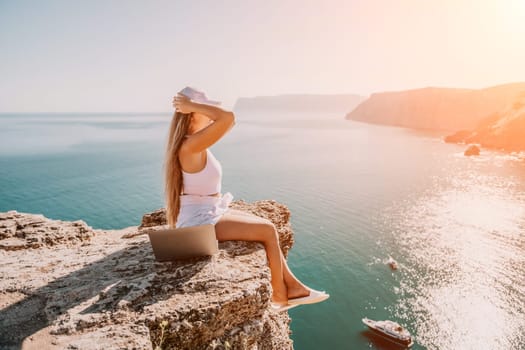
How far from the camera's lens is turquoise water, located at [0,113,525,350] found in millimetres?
26297

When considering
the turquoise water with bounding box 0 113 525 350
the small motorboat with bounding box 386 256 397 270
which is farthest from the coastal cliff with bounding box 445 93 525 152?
the small motorboat with bounding box 386 256 397 270

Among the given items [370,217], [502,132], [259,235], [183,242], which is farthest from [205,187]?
[502,132]

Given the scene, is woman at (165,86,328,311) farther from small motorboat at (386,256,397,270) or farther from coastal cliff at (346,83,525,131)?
coastal cliff at (346,83,525,131)

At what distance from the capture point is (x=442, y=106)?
477 ft

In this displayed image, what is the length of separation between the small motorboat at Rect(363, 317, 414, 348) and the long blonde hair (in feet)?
77.1

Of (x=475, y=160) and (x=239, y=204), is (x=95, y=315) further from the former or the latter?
(x=475, y=160)

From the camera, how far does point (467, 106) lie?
13975cm

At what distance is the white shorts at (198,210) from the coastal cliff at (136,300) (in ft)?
1.71

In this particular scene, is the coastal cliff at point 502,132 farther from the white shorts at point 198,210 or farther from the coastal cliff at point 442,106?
the white shorts at point 198,210

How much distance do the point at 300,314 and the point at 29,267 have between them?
25.8 meters

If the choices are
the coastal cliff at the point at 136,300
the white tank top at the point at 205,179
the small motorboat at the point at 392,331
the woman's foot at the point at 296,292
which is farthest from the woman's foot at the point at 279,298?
the small motorboat at the point at 392,331

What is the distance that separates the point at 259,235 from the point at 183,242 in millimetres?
1172

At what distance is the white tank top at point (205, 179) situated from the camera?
4.51 meters

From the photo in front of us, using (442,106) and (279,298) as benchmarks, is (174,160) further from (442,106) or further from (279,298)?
(442,106)
